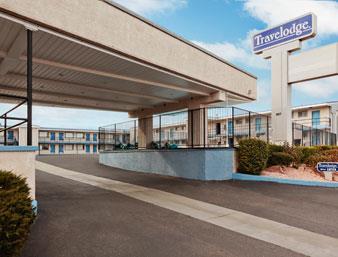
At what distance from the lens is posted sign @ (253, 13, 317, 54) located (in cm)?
1748

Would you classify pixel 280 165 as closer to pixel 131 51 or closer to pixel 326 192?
pixel 326 192

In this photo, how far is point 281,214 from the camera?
25.0 feet

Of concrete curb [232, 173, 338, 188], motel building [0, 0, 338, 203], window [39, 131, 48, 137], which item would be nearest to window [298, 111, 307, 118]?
motel building [0, 0, 338, 203]

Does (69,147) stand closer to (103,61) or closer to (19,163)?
(103,61)

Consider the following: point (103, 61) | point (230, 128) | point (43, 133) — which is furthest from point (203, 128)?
point (43, 133)

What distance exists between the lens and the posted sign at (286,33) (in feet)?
57.4

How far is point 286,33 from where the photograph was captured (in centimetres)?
1886

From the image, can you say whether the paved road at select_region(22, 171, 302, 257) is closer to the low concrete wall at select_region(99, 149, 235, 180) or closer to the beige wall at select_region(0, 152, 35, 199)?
the beige wall at select_region(0, 152, 35, 199)

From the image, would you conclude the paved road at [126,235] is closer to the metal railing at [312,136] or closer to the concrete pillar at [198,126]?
the concrete pillar at [198,126]

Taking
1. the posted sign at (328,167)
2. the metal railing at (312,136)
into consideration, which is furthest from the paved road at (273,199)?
the metal railing at (312,136)

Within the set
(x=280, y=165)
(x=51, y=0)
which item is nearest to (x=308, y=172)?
(x=280, y=165)

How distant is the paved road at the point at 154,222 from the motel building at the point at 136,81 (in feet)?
5.23

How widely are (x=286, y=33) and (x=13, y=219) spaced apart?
19918mm

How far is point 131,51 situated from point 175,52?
2576 mm
